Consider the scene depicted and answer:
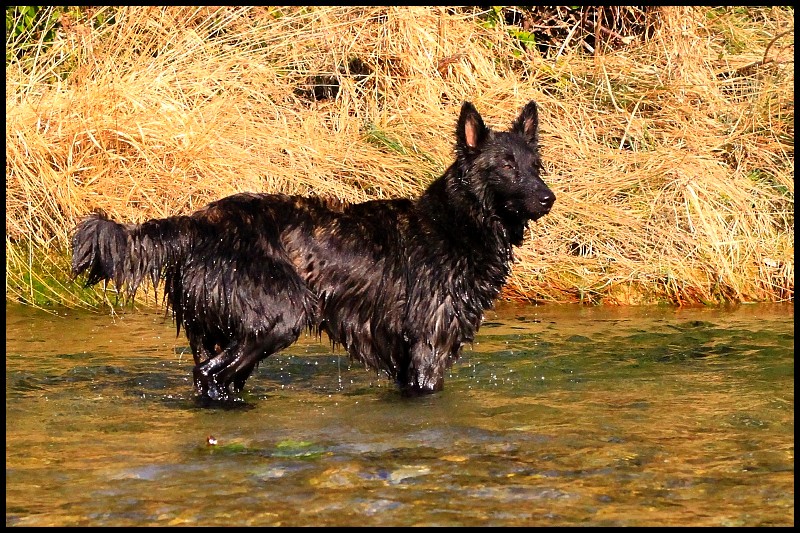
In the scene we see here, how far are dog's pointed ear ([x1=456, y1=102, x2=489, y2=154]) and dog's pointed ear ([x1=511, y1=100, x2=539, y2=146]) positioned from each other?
36 cm

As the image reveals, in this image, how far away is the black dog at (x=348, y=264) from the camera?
6543mm

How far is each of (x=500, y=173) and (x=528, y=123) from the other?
23.1 inches

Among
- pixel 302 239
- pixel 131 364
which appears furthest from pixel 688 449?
pixel 131 364

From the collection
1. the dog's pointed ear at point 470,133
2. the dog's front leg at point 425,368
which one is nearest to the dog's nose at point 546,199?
the dog's pointed ear at point 470,133

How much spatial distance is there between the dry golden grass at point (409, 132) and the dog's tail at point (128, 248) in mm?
2307

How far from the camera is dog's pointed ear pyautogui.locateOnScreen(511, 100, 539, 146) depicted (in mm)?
7469

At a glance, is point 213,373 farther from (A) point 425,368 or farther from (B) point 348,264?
(A) point 425,368

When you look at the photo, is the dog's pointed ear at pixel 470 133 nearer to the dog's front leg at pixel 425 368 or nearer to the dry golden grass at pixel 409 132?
the dog's front leg at pixel 425 368

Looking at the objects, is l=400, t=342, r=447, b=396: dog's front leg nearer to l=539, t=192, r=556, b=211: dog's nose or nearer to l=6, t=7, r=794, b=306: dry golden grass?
l=539, t=192, r=556, b=211: dog's nose

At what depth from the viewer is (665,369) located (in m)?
7.66

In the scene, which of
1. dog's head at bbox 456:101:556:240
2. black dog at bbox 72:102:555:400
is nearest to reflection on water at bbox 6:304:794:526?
black dog at bbox 72:102:555:400

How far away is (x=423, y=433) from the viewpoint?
6047 millimetres

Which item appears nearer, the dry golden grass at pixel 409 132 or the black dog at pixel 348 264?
the black dog at pixel 348 264

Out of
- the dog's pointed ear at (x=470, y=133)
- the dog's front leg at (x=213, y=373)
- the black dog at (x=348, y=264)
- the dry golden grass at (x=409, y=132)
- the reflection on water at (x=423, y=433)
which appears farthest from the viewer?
the dry golden grass at (x=409, y=132)
